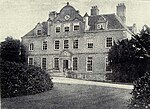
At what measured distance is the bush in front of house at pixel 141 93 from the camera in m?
3.13

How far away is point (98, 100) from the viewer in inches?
123

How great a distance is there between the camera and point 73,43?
3219 millimetres

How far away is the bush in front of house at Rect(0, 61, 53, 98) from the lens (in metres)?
3.21

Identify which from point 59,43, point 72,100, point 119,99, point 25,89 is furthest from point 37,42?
point 119,99

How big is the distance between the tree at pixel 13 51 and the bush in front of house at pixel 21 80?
49mm

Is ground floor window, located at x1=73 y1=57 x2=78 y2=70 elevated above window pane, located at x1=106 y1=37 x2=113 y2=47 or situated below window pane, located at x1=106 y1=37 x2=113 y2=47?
below

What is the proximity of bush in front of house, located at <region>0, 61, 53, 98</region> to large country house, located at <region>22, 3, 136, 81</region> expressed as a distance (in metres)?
0.09

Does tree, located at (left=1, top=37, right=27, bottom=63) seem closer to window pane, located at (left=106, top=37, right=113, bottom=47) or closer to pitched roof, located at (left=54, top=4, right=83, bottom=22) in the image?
pitched roof, located at (left=54, top=4, right=83, bottom=22)

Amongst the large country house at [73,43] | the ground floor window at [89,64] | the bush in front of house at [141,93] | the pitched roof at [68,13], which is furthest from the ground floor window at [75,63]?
the bush in front of house at [141,93]

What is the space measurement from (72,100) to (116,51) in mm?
629

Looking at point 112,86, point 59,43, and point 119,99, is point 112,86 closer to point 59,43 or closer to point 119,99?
point 119,99

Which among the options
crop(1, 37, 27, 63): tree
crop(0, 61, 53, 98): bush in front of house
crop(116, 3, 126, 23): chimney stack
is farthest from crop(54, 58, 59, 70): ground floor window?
crop(116, 3, 126, 23): chimney stack

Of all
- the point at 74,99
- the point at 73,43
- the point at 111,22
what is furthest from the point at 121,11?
the point at 74,99

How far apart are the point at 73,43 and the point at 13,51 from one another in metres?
0.57
